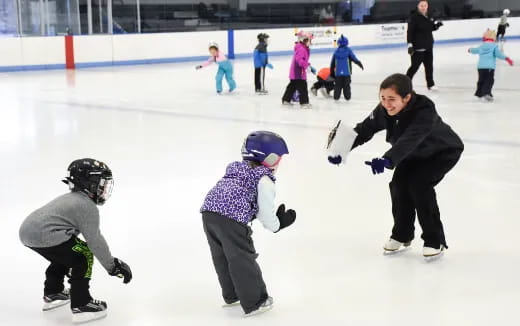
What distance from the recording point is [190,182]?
17.8 ft

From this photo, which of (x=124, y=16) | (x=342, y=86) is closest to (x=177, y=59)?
(x=124, y=16)

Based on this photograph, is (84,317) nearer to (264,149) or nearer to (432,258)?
(264,149)

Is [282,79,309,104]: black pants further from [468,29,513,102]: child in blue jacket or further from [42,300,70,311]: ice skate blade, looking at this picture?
[42,300,70,311]: ice skate blade

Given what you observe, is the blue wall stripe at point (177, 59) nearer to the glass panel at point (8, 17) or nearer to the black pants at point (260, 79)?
the glass panel at point (8, 17)

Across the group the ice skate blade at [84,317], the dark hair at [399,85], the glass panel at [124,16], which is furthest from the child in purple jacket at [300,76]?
the glass panel at [124,16]

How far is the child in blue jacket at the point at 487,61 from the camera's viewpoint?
9906mm

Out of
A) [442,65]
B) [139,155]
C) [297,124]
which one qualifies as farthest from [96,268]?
[442,65]

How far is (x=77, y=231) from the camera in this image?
2904 millimetres

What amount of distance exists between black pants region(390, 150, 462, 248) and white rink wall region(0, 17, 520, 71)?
501 inches

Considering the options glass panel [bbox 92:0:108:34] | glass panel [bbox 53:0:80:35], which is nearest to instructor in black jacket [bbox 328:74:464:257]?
glass panel [bbox 53:0:80:35]

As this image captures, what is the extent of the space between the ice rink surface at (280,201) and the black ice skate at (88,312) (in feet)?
0.14

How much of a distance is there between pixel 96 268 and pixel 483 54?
763 cm

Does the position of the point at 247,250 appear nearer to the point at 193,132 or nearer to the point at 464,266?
the point at 464,266

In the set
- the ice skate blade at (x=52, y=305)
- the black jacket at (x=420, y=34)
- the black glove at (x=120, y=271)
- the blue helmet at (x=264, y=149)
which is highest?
the black jacket at (x=420, y=34)
